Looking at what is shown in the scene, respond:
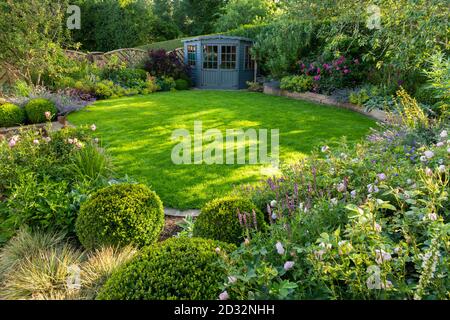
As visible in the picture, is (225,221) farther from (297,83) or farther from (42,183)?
(297,83)

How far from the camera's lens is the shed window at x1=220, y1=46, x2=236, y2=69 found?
17.2 m

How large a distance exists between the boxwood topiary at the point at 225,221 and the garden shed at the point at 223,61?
14.7 m

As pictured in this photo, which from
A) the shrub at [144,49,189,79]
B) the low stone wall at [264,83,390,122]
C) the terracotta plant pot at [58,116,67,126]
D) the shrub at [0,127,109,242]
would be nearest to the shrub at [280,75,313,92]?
the low stone wall at [264,83,390,122]

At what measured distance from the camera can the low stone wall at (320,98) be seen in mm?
9070

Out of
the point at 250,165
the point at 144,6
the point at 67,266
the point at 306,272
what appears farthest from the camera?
the point at 144,6

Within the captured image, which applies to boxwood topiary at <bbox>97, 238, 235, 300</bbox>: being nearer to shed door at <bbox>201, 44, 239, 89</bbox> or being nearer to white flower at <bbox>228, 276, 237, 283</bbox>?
white flower at <bbox>228, 276, 237, 283</bbox>

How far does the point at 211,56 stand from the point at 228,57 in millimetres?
846

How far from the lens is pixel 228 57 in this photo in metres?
17.3

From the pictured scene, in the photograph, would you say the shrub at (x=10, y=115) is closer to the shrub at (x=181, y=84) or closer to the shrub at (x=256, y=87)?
the shrub at (x=181, y=84)

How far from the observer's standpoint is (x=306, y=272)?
1.95 meters

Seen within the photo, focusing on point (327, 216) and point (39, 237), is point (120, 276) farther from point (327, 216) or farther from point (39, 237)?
point (39, 237)

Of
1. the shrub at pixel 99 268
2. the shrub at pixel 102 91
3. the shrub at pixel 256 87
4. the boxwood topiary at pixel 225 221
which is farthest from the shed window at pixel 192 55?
the shrub at pixel 99 268

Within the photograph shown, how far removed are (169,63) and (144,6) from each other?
38.4 feet
